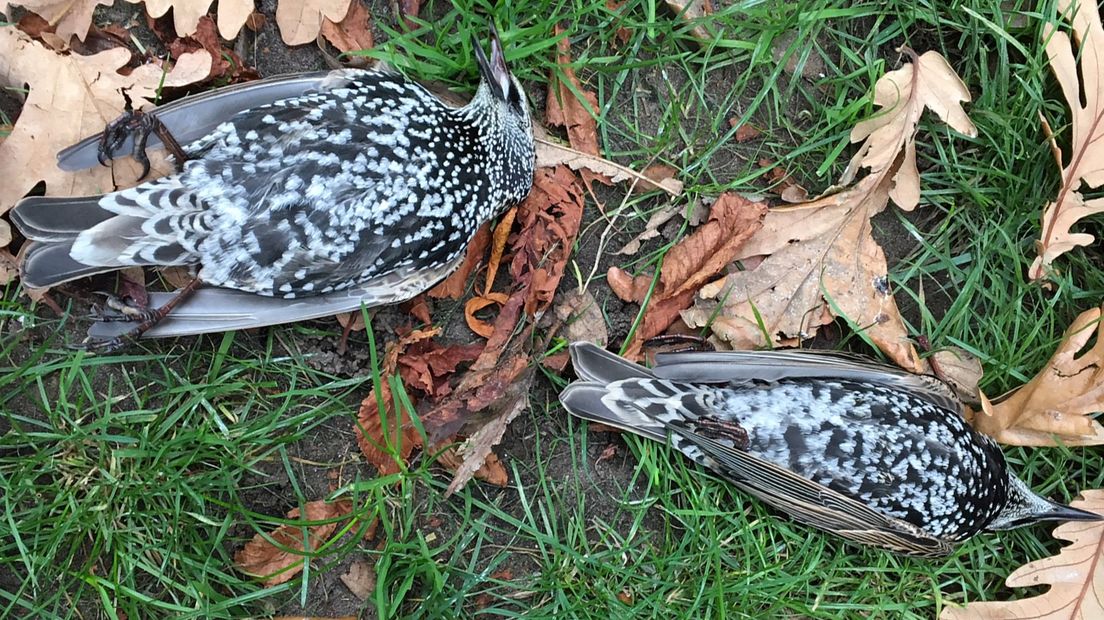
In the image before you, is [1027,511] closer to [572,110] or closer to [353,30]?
[572,110]

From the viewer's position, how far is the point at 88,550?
2.76 m

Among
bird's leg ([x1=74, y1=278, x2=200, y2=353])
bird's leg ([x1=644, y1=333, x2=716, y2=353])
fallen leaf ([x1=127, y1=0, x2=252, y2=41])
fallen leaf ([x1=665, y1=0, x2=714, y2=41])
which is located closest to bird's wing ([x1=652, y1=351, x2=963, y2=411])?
bird's leg ([x1=644, y1=333, x2=716, y2=353])

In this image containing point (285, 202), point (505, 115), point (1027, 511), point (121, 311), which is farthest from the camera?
point (1027, 511)

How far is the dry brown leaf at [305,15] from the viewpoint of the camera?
2783 mm

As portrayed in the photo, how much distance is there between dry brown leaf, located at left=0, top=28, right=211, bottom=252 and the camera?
2.62 metres

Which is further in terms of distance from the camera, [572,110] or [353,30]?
[572,110]

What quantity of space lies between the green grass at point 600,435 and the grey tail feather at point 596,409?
16 cm

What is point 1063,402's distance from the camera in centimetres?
301

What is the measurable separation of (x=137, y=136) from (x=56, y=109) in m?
0.37

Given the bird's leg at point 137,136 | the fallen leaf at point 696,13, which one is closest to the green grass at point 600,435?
the fallen leaf at point 696,13

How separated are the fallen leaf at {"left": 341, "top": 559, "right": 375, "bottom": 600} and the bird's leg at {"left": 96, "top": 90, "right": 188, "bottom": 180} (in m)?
1.47

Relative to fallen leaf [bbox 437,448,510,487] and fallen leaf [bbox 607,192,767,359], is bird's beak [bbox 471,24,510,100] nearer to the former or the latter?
fallen leaf [bbox 607,192,767,359]

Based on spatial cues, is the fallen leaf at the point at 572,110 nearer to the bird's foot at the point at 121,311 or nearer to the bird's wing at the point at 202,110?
the bird's wing at the point at 202,110

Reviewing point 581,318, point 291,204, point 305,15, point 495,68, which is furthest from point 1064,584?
point 305,15
